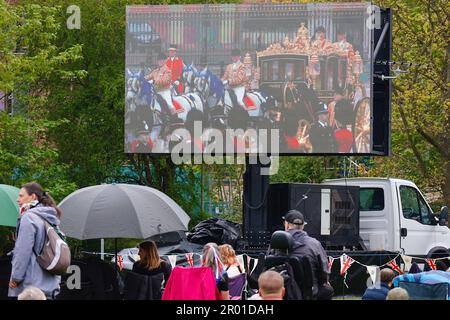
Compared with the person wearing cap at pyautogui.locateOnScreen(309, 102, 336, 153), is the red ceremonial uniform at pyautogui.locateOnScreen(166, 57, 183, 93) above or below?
above

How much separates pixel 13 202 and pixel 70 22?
780 inches

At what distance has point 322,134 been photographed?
23.4m

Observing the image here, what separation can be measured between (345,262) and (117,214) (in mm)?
7672

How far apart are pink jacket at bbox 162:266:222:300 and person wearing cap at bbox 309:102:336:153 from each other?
1130 centimetres

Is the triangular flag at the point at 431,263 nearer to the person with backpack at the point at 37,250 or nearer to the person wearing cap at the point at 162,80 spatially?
the person wearing cap at the point at 162,80

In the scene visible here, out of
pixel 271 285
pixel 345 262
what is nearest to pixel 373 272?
pixel 345 262

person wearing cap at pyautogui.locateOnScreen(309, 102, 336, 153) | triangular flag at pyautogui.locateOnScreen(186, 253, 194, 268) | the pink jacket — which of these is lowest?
triangular flag at pyautogui.locateOnScreen(186, 253, 194, 268)

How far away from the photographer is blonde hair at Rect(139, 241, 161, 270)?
14.0 m

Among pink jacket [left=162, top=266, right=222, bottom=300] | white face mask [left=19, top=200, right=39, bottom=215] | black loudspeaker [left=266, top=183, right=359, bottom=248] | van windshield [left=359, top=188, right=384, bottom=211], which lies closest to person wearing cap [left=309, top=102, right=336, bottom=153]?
Result: black loudspeaker [left=266, top=183, right=359, bottom=248]

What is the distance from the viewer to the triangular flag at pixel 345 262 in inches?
867

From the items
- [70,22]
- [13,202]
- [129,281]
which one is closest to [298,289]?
[129,281]

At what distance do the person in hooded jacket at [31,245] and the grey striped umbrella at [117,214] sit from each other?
3.10m

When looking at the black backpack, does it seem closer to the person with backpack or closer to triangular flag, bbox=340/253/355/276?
the person with backpack
